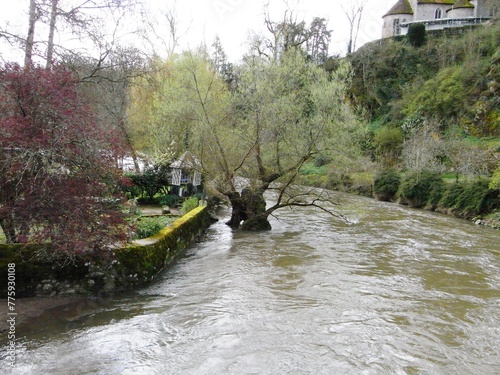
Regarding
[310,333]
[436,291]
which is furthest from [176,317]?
[436,291]

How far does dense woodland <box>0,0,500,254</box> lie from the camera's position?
20.1 ft

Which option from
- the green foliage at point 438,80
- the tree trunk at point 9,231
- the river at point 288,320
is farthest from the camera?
the green foliage at point 438,80

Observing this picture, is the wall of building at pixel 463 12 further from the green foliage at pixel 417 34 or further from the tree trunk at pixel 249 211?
the tree trunk at pixel 249 211

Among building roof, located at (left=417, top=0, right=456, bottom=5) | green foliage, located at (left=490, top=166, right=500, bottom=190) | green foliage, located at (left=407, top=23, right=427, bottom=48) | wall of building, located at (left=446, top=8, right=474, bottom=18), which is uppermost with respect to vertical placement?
building roof, located at (left=417, top=0, right=456, bottom=5)

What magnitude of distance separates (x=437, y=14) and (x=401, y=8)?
186 inches

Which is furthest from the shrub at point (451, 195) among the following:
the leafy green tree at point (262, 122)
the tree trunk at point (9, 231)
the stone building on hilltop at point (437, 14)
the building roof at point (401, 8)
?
the building roof at point (401, 8)

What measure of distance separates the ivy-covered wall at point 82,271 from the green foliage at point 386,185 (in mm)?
19697

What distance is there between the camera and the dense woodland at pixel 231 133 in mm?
6141

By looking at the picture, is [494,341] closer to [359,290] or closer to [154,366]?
[359,290]

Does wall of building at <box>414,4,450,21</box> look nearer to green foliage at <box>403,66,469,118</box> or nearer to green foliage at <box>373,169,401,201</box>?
green foliage at <box>403,66,469,118</box>

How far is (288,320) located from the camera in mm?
6328

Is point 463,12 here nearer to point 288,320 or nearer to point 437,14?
point 437,14

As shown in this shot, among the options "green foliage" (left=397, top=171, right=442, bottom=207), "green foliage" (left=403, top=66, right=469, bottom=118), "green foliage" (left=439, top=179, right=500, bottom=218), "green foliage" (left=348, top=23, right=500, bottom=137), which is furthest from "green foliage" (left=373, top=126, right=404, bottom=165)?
"green foliage" (left=439, top=179, right=500, bottom=218)

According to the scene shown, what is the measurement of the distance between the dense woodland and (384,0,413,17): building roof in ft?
39.3
